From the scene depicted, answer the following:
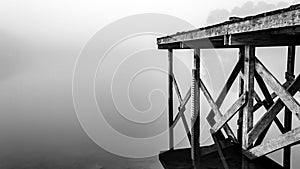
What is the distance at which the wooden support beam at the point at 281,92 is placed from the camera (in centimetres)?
257

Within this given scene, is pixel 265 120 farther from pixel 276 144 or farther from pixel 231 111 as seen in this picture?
pixel 231 111

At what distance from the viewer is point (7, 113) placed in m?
19.0

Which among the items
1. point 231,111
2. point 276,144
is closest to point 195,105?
point 231,111

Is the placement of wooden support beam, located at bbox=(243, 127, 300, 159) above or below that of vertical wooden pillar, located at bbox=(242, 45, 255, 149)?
below

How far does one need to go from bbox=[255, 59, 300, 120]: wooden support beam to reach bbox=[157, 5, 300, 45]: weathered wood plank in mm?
461

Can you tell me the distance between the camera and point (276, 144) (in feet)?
9.03

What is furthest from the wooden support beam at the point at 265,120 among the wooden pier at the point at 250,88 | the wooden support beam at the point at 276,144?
the wooden support beam at the point at 276,144

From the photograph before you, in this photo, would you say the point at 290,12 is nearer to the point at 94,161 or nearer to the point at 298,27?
the point at 298,27

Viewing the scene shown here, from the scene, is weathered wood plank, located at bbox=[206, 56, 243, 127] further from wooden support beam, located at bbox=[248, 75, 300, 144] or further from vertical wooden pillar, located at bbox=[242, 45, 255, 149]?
wooden support beam, located at bbox=[248, 75, 300, 144]

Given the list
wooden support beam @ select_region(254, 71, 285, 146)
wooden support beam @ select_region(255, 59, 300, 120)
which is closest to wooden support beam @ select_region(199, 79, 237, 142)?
wooden support beam @ select_region(254, 71, 285, 146)

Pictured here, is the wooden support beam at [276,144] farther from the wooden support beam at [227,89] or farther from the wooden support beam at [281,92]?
the wooden support beam at [227,89]

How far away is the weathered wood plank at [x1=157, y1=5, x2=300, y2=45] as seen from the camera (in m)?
2.17

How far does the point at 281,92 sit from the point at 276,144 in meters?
0.48

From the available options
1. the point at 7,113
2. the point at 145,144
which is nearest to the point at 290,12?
the point at 145,144
